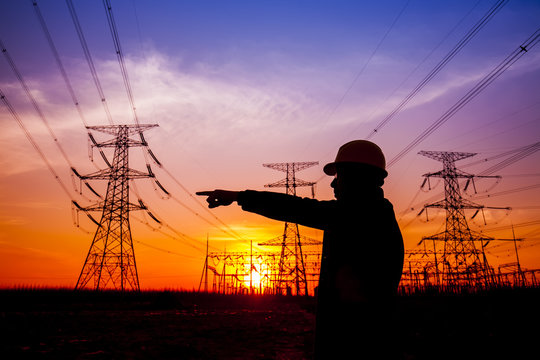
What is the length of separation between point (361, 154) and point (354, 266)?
0.67 meters

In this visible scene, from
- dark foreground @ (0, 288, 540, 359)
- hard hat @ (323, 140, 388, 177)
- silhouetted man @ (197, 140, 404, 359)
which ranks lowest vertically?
dark foreground @ (0, 288, 540, 359)

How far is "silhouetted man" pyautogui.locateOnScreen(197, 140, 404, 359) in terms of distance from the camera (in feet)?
7.29

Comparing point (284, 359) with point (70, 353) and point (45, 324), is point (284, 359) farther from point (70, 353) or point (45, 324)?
point (45, 324)

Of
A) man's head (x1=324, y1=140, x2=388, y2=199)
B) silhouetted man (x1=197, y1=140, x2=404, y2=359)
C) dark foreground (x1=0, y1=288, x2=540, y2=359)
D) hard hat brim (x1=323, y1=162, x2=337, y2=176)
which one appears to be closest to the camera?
silhouetted man (x1=197, y1=140, x2=404, y2=359)

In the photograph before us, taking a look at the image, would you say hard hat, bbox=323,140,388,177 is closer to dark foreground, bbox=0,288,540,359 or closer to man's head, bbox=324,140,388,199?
man's head, bbox=324,140,388,199

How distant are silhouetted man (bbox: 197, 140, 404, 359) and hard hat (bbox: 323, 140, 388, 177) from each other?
0.14 metres

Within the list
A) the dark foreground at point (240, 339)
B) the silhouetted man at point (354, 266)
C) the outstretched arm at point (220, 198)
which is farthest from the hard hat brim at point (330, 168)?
the dark foreground at point (240, 339)

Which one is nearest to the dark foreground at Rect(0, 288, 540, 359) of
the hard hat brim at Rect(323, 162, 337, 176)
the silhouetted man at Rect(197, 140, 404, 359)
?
the hard hat brim at Rect(323, 162, 337, 176)

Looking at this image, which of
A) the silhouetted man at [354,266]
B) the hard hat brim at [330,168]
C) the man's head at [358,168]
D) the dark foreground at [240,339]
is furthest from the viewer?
the dark foreground at [240,339]

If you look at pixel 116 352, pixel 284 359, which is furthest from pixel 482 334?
pixel 116 352

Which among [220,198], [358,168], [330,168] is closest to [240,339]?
[220,198]

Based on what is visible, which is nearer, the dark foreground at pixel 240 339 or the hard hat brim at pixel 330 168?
the hard hat brim at pixel 330 168

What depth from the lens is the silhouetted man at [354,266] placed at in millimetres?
2223

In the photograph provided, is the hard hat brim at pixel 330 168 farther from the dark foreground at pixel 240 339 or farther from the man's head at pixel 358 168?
the dark foreground at pixel 240 339
